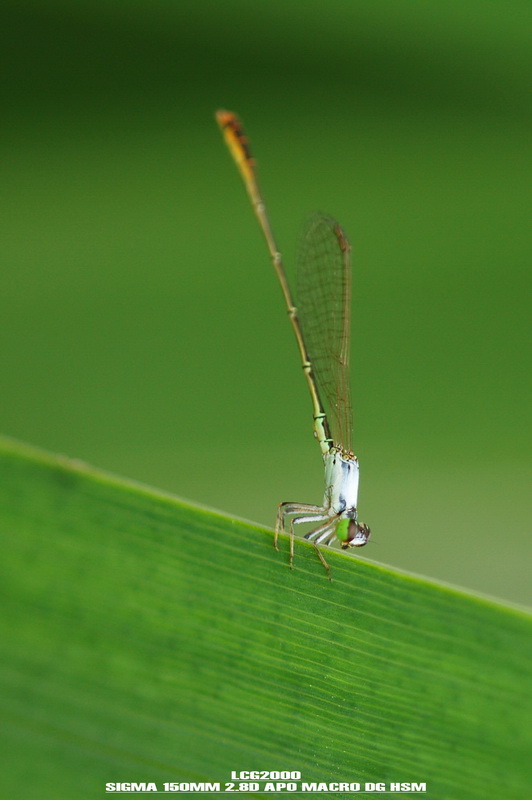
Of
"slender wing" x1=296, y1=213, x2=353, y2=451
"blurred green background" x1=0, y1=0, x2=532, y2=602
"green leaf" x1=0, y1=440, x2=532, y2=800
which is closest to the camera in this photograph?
"green leaf" x1=0, y1=440, x2=532, y2=800

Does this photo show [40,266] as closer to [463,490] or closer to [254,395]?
[254,395]

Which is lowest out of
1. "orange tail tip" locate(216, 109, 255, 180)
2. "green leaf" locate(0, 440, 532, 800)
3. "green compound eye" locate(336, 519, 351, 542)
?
"green leaf" locate(0, 440, 532, 800)

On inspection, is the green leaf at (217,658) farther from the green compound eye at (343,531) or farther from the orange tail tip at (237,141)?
the orange tail tip at (237,141)

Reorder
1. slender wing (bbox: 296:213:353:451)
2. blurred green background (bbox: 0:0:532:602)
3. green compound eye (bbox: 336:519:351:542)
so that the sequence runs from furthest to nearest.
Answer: blurred green background (bbox: 0:0:532:602) → slender wing (bbox: 296:213:353:451) → green compound eye (bbox: 336:519:351:542)

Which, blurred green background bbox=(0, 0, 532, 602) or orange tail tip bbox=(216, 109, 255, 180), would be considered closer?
orange tail tip bbox=(216, 109, 255, 180)

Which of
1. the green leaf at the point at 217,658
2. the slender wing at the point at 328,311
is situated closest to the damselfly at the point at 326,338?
the slender wing at the point at 328,311

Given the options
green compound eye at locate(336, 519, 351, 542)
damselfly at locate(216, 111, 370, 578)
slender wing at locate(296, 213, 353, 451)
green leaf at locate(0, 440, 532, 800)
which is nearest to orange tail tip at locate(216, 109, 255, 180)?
damselfly at locate(216, 111, 370, 578)

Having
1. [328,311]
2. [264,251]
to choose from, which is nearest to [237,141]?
[328,311]

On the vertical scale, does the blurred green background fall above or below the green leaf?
above

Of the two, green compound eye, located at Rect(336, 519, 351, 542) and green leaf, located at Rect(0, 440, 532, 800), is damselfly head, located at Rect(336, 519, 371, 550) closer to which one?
green compound eye, located at Rect(336, 519, 351, 542)
